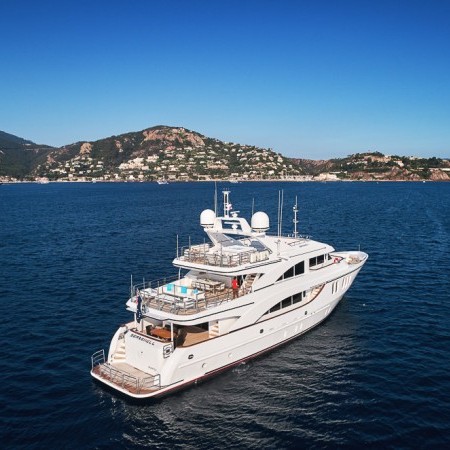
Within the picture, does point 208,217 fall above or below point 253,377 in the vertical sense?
above

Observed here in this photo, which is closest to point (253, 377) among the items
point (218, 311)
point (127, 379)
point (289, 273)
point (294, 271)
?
point (218, 311)

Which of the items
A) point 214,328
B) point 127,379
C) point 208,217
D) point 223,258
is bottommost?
point 127,379

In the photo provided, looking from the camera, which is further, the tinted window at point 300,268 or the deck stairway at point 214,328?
the tinted window at point 300,268

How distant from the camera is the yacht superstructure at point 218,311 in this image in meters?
19.4

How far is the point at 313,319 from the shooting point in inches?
1021

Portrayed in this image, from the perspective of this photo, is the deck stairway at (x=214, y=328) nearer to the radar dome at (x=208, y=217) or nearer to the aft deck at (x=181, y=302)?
the aft deck at (x=181, y=302)

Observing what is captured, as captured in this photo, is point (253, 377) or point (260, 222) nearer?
point (253, 377)

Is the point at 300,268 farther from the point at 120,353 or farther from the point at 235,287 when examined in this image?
the point at 120,353

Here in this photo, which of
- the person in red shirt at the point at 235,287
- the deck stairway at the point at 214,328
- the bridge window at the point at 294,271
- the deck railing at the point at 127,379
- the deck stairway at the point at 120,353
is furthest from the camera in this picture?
the bridge window at the point at 294,271

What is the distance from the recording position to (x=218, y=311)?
21.1 m

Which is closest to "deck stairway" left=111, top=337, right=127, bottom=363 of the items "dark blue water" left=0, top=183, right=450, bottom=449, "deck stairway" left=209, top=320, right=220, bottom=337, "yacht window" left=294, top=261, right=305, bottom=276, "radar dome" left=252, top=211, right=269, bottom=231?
"dark blue water" left=0, top=183, right=450, bottom=449

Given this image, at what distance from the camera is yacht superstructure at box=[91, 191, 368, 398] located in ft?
63.8

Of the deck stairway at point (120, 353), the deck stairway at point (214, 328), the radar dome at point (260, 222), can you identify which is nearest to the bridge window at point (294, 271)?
the radar dome at point (260, 222)

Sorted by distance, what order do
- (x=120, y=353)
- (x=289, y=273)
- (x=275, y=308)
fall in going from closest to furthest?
1. (x=120, y=353)
2. (x=275, y=308)
3. (x=289, y=273)
